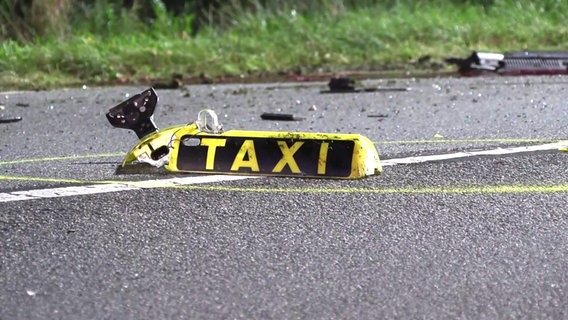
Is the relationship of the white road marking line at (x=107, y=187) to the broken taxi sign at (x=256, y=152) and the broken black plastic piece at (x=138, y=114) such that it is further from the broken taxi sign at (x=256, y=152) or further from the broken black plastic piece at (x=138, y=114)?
the broken black plastic piece at (x=138, y=114)

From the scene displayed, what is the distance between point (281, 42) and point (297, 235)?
7.53 m

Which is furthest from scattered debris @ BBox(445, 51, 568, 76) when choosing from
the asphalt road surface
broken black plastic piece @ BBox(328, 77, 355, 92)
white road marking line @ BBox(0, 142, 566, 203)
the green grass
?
white road marking line @ BBox(0, 142, 566, 203)

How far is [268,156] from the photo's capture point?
16.2 ft

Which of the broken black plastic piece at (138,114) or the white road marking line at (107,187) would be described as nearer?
the white road marking line at (107,187)

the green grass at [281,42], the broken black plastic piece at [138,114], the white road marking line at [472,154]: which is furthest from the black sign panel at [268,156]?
the green grass at [281,42]

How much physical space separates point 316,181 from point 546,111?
2.74m

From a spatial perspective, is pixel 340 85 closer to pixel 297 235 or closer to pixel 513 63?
pixel 513 63

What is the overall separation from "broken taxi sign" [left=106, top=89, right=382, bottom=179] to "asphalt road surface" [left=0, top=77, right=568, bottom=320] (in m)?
0.05

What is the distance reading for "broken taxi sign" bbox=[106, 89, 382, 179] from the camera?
4883 mm

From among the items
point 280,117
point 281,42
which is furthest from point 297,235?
point 281,42

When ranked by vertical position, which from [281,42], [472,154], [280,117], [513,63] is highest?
[472,154]

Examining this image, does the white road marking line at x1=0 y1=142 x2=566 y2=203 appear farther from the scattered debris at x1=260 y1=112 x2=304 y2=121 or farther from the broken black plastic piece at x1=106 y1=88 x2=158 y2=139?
the scattered debris at x1=260 y1=112 x2=304 y2=121

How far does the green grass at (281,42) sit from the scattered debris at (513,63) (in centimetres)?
68

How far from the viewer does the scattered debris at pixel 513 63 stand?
988cm
